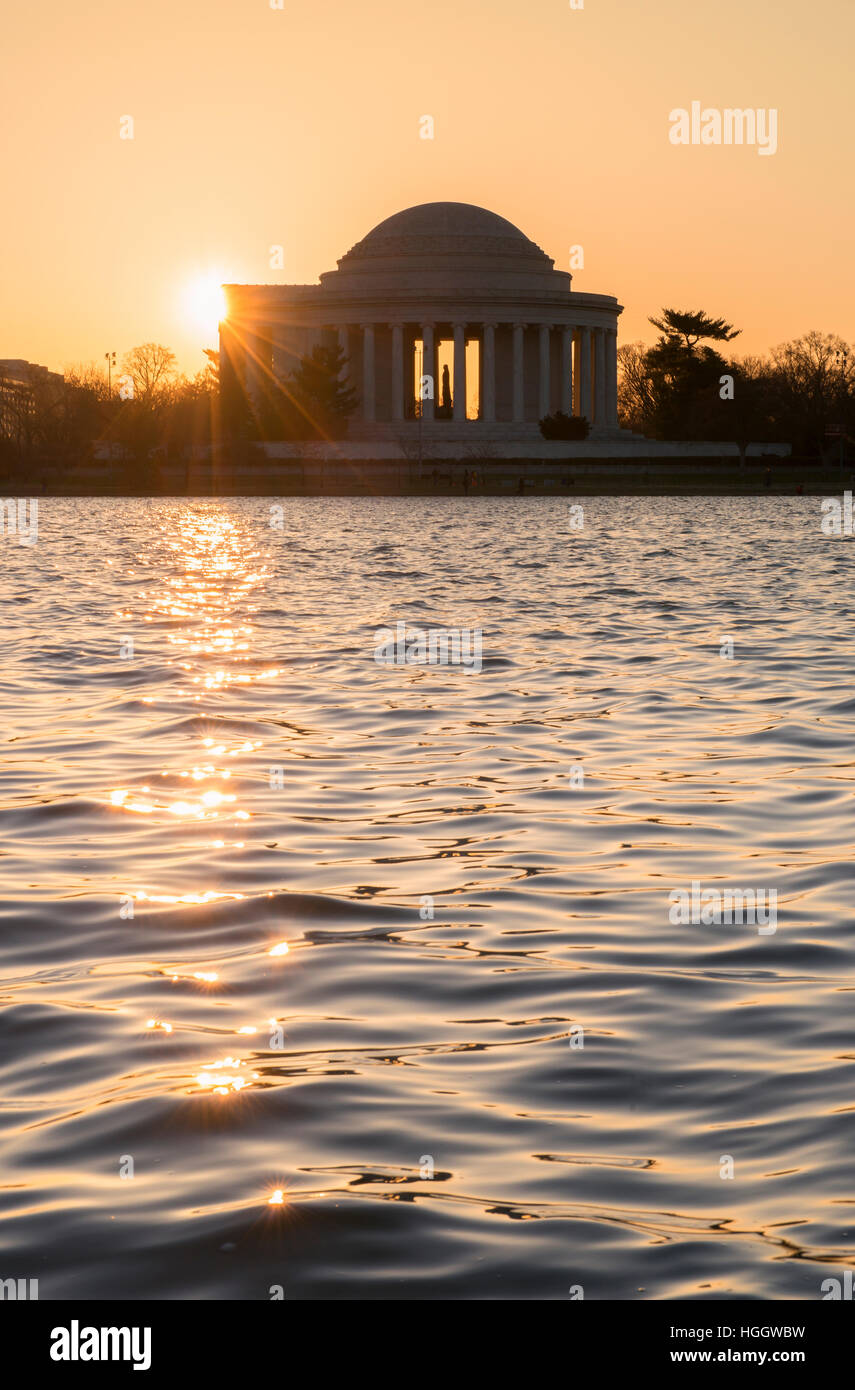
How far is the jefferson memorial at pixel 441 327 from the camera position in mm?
145500

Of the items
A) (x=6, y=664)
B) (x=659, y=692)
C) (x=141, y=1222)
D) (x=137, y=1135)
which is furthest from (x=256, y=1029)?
(x=6, y=664)

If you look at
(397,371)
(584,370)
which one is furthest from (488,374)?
(584,370)

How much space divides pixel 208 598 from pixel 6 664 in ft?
36.3

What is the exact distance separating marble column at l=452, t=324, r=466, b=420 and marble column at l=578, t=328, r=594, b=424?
10917 millimetres

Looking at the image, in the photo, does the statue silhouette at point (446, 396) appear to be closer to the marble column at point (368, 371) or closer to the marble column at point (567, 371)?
the marble column at point (368, 371)

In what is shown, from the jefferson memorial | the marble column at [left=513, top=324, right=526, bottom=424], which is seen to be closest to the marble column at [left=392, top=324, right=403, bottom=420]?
the jefferson memorial

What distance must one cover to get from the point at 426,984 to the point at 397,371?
143927mm

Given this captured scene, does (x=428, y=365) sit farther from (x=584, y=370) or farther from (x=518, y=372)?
(x=584, y=370)

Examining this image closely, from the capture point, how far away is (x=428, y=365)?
147 meters

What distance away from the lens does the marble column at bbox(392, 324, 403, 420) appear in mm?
147750

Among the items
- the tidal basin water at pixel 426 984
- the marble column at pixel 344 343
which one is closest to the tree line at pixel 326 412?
the marble column at pixel 344 343

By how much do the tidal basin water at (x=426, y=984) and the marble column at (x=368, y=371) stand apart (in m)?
132

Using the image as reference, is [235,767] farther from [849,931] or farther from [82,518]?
[82,518]

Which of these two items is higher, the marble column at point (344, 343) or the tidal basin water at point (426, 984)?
the marble column at point (344, 343)
